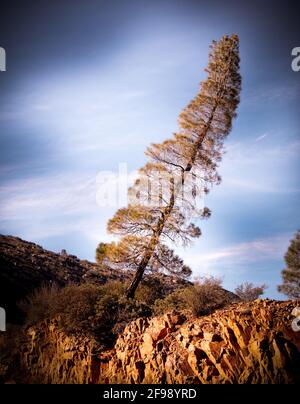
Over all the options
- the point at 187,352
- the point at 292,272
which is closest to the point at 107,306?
the point at 187,352

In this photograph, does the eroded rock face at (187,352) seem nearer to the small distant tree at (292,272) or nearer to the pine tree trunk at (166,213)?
the pine tree trunk at (166,213)

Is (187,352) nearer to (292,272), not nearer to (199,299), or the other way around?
(199,299)

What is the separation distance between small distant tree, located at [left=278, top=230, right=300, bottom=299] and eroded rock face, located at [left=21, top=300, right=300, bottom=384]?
16846 mm

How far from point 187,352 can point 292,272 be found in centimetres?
1898

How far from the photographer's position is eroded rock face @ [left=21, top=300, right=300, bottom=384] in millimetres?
8344

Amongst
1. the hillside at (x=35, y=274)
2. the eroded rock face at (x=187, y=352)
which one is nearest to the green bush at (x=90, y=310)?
the eroded rock face at (x=187, y=352)

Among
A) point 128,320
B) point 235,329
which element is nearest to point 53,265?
point 128,320

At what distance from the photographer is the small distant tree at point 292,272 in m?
24.9

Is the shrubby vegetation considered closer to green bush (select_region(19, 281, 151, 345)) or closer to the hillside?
green bush (select_region(19, 281, 151, 345))

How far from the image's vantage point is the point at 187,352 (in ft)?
30.6

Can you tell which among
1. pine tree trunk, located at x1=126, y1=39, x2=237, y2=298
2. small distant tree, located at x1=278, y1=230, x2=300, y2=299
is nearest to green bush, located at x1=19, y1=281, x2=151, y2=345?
pine tree trunk, located at x1=126, y1=39, x2=237, y2=298

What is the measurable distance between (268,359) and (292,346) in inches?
29.4

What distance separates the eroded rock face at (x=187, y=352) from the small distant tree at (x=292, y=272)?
1685 centimetres

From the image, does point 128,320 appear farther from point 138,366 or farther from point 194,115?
point 194,115
